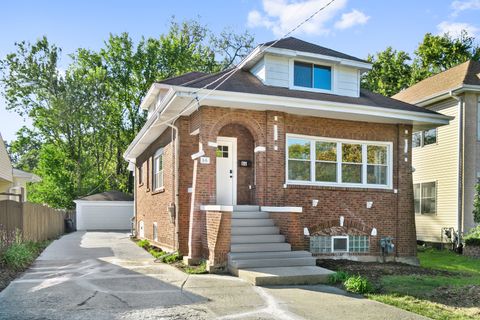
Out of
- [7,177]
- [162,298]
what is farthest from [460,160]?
[7,177]

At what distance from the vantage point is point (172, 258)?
12.0m

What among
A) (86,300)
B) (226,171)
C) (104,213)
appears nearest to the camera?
(86,300)

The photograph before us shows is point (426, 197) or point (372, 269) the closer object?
point (372, 269)

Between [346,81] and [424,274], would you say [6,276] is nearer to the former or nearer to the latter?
[424,274]

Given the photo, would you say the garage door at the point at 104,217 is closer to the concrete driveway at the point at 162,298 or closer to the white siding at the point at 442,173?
the white siding at the point at 442,173

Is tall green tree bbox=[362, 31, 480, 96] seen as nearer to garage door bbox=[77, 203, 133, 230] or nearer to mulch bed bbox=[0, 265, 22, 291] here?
garage door bbox=[77, 203, 133, 230]

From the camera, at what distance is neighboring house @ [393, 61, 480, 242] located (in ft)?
56.3

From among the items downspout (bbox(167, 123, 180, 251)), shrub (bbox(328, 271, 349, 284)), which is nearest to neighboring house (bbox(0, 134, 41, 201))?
downspout (bbox(167, 123, 180, 251))

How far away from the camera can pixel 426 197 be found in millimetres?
19359

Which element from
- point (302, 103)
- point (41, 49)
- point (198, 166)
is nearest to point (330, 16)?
point (302, 103)

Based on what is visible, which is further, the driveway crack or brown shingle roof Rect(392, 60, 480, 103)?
brown shingle roof Rect(392, 60, 480, 103)

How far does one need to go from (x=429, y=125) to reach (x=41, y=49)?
32.9 metres

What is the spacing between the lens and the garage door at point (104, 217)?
30.4 m

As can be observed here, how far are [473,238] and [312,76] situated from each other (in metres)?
7.87
